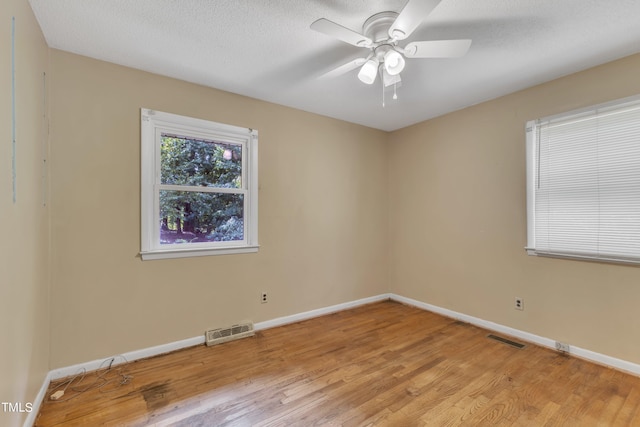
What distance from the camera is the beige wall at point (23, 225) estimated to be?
4.33ft

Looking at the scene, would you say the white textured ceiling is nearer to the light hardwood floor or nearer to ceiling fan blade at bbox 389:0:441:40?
ceiling fan blade at bbox 389:0:441:40

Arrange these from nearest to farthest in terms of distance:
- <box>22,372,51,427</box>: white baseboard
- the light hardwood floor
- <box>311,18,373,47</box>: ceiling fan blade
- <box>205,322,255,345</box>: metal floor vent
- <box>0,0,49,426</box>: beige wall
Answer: <box>0,0,49,426</box>: beige wall < <box>311,18,373,47</box>: ceiling fan blade < <box>22,372,51,427</box>: white baseboard < the light hardwood floor < <box>205,322,255,345</box>: metal floor vent

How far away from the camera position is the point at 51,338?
2162 millimetres

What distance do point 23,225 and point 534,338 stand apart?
13.4 feet

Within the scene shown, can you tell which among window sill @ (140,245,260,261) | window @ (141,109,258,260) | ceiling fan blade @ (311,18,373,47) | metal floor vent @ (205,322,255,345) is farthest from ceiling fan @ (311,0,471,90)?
metal floor vent @ (205,322,255,345)

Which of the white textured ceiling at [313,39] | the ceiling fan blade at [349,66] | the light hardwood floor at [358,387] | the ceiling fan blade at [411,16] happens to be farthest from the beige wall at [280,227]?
the ceiling fan blade at [411,16]

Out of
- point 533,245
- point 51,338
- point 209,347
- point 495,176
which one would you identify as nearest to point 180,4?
point 51,338

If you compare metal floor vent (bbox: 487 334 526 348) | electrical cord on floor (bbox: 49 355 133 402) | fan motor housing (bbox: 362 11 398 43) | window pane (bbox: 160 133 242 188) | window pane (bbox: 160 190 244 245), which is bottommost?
metal floor vent (bbox: 487 334 526 348)

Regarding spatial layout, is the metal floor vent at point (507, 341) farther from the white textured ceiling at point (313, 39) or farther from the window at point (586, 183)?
the white textured ceiling at point (313, 39)

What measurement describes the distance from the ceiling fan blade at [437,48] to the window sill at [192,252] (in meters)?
2.29

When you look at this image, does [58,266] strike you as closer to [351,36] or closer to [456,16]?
[351,36]

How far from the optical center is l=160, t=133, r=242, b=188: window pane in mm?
2670

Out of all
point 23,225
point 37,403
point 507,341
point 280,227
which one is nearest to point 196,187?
point 280,227

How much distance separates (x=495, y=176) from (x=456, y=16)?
1870mm
